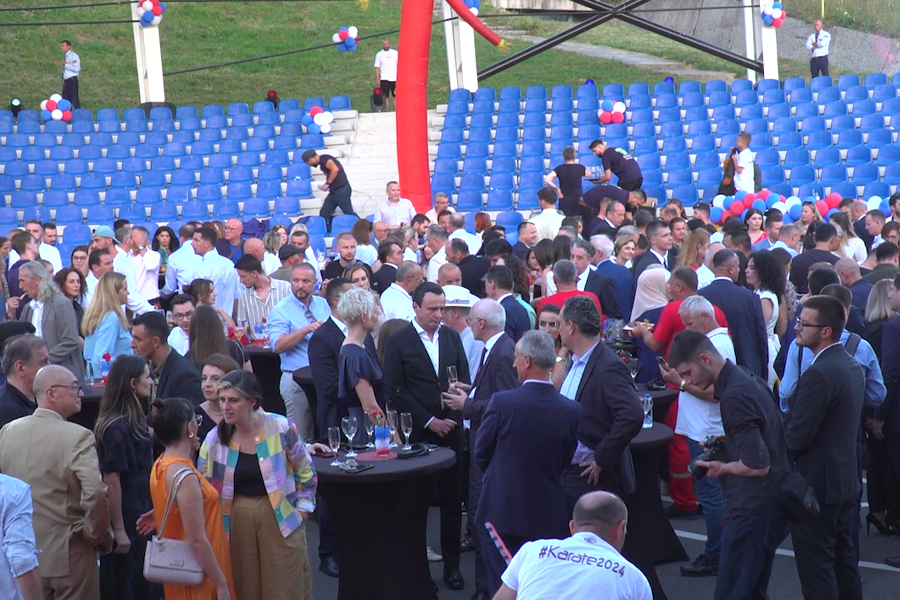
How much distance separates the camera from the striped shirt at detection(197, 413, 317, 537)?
15.0 ft

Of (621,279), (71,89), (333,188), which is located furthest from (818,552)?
(71,89)

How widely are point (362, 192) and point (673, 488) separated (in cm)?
1292

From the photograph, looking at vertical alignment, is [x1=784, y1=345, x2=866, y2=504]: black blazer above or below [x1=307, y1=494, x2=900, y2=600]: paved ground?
above

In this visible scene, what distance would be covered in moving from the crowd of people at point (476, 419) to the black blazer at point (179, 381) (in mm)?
11

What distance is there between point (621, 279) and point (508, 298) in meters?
1.78

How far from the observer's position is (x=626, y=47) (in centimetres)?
3756

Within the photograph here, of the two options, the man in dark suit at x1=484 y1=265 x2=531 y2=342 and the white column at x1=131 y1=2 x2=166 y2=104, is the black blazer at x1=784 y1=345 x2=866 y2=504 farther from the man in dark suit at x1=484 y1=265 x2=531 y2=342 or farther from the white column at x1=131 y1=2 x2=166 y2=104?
the white column at x1=131 y1=2 x2=166 y2=104

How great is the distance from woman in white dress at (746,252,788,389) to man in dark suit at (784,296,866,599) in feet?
7.50

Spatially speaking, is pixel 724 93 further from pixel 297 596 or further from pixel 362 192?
pixel 297 596

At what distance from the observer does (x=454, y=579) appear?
5957 mm

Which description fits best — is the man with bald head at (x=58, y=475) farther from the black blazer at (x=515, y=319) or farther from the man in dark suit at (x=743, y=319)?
the man in dark suit at (x=743, y=319)

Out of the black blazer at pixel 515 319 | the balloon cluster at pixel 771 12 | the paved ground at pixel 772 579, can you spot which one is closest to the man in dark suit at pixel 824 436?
the paved ground at pixel 772 579

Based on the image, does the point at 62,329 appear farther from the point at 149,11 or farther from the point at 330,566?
the point at 149,11

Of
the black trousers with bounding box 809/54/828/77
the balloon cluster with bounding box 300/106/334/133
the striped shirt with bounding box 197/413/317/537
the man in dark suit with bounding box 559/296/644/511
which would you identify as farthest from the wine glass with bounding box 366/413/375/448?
the black trousers with bounding box 809/54/828/77
